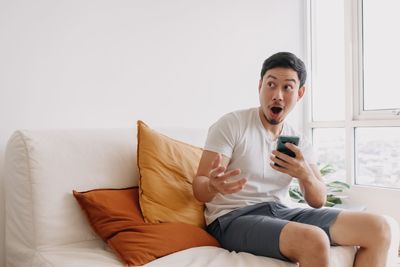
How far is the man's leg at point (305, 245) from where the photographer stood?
1.27 m

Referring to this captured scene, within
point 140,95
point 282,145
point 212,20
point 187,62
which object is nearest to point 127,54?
point 140,95

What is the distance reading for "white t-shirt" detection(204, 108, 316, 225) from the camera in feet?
5.21

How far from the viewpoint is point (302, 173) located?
1.56 metres

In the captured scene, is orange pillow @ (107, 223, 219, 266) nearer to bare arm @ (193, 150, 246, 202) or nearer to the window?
bare arm @ (193, 150, 246, 202)

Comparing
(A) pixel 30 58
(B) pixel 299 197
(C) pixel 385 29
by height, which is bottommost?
(B) pixel 299 197

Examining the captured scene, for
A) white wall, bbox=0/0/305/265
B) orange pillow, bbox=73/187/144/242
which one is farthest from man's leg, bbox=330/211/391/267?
white wall, bbox=0/0/305/265

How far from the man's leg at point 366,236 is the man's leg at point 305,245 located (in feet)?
0.60

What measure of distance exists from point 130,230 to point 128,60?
1.04 m

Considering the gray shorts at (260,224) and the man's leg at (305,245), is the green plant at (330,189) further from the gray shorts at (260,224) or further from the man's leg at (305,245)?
the man's leg at (305,245)

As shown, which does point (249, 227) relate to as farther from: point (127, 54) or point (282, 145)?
point (127, 54)

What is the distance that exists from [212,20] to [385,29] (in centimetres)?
127

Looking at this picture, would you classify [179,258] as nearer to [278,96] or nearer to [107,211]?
[107,211]

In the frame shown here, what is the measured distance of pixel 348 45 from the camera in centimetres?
293

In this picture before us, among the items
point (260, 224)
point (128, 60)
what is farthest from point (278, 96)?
point (128, 60)
